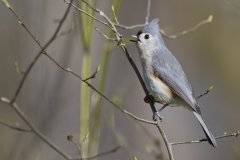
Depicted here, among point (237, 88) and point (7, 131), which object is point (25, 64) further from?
point (237, 88)

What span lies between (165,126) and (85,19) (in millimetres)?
4912

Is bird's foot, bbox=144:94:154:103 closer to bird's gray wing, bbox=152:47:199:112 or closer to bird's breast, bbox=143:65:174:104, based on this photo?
bird's breast, bbox=143:65:174:104

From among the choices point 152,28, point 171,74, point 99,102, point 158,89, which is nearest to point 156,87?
point 158,89

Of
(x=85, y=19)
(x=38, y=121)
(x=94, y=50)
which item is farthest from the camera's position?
(x=94, y=50)

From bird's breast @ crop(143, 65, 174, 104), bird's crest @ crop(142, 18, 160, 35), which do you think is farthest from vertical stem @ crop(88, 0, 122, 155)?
bird's breast @ crop(143, 65, 174, 104)

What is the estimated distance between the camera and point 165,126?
7.86 metres

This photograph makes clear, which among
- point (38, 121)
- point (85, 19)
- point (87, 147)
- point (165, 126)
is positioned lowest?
point (87, 147)

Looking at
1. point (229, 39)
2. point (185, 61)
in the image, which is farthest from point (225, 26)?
point (185, 61)

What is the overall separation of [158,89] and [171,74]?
14 centimetres

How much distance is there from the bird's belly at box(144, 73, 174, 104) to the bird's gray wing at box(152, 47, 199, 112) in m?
0.03

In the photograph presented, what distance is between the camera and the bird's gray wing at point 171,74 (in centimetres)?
357

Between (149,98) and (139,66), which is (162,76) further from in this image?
(139,66)

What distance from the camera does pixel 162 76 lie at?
11.7ft

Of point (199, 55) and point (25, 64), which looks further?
point (199, 55)
